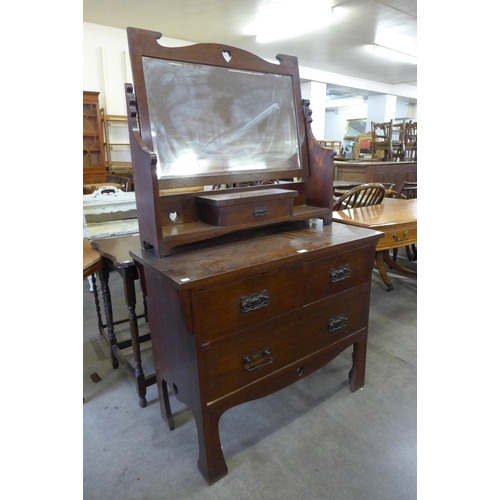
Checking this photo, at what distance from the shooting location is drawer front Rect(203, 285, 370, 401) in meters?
1.15

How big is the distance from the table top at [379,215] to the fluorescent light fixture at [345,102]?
1139cm

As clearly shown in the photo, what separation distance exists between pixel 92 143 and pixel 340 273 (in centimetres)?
496

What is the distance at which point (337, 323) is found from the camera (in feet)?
4.83

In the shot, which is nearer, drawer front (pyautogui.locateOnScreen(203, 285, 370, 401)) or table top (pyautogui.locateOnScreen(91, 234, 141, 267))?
drawer front (pyautogui.locateOnScreen(203, 285, 370, 401))

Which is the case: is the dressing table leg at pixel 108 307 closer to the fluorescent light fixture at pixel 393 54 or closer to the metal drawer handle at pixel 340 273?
the metal drawer handle at pixel 340 273

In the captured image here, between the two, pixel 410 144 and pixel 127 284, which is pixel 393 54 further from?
pixel 127 284

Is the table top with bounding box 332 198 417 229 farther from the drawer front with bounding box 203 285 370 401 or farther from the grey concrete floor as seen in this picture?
the grey concrete floor

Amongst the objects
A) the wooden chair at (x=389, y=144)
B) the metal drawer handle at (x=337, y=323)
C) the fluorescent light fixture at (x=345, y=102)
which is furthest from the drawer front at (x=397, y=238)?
the fluorescent light fixture at (x=345, y=102)

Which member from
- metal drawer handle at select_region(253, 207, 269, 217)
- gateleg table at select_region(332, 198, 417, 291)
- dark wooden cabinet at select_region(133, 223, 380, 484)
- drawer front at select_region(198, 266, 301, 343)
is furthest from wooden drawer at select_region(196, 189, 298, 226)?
gateleg table at select_region(332, 198, 417, 291)

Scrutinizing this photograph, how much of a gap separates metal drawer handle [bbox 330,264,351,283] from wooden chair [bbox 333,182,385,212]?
1248mm

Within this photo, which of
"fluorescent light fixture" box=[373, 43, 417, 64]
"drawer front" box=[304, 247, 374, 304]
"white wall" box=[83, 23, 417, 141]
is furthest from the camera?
"fluorescent light fixture" box=[373, 43, 417, 64]

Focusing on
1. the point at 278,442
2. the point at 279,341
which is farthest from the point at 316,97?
the point at 278,442
